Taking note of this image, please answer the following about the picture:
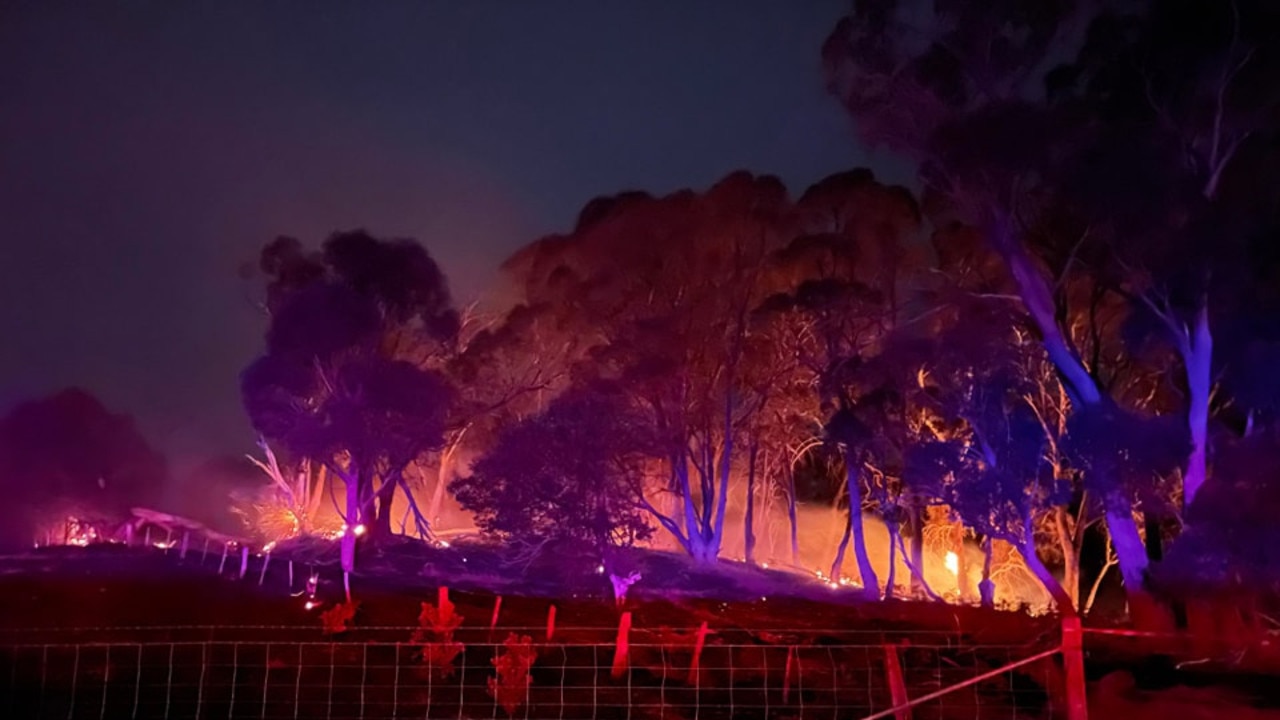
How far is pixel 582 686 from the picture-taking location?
11.2 meters

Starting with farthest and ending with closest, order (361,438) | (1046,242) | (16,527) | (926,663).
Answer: (16,527) < (361,438) < (1046,242) < (926,663)

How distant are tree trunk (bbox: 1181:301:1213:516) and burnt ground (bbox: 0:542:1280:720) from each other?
285cm

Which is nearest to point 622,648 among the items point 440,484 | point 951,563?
point 951,563

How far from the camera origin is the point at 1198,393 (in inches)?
707

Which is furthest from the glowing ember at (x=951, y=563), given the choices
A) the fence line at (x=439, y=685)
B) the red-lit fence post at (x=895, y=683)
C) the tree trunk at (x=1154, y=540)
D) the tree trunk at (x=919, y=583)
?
the red-lit fence post at (x=895, y=683)

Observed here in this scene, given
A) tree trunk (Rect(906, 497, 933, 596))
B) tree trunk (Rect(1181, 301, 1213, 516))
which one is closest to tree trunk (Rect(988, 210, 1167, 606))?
tree trunk (Rect(1181, 301, 1213, 516))

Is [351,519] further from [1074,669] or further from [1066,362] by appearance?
[1074,669]

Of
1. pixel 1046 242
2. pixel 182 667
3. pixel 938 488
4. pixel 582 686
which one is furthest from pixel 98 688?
pixel 1046 242

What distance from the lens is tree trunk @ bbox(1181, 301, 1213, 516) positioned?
17.5 meters

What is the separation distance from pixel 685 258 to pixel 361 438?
986 centimetres

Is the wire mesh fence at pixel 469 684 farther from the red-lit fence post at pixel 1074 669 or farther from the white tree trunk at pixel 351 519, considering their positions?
the white tree trunk at pixel 351 519

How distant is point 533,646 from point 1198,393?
491 inches

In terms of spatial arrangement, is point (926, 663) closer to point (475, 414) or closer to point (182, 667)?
point (182, 667)

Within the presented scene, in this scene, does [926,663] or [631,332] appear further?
[631,332]
